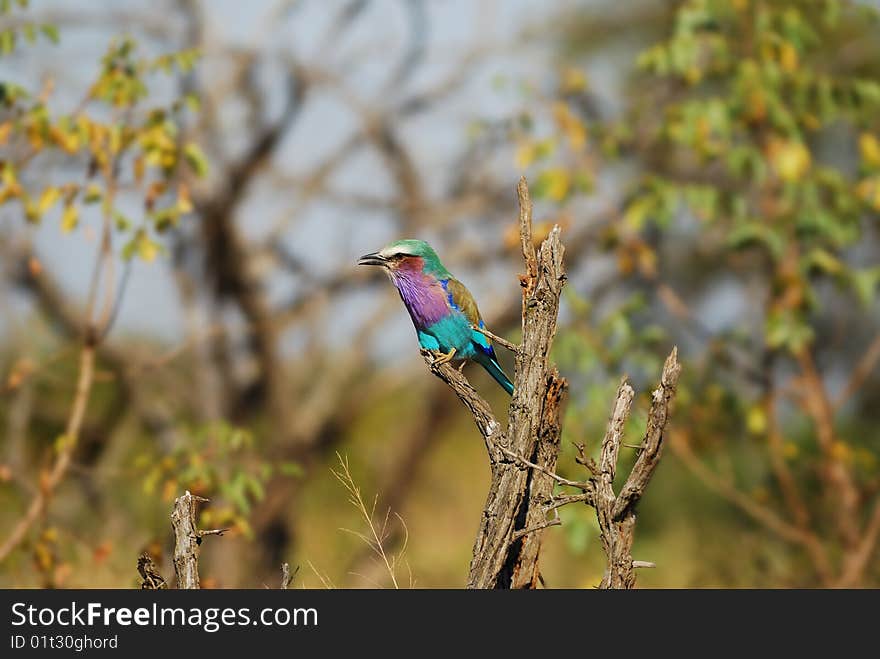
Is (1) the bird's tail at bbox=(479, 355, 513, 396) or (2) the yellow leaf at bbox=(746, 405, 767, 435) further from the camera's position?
(2) the yellow leaf at bbox=(746, 405, 767, 435)

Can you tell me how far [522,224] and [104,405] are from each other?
11455 mm

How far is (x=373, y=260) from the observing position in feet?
11.9

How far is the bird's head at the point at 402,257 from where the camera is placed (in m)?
3.62

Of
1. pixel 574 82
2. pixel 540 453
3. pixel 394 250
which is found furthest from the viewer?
pixel 574 82

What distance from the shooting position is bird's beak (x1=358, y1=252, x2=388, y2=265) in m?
3.62

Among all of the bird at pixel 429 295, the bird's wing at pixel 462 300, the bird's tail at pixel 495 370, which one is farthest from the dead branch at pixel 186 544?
the bird's tail at pixel 495 370

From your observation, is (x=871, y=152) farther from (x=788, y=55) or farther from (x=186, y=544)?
(x=186, y=544)

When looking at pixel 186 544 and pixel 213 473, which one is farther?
pixel 213 473

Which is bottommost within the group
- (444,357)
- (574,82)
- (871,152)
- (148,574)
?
(148,574)

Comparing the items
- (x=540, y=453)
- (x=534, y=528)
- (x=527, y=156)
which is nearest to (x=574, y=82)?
(x=527, y=156)

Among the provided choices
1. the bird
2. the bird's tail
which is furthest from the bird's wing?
the bird's tail

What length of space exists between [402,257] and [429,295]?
0.15 meters

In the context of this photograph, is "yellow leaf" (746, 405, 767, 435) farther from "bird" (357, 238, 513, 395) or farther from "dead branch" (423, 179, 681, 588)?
"dead branch" (423, 179, 681, 588)
